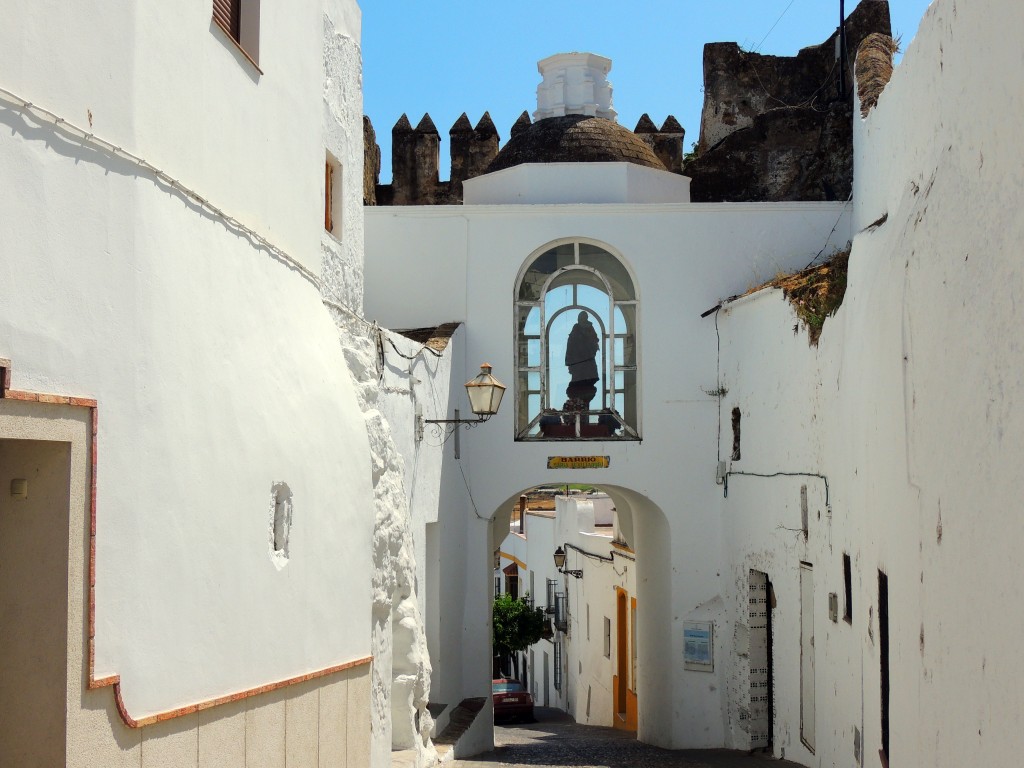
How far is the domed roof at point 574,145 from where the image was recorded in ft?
53.9

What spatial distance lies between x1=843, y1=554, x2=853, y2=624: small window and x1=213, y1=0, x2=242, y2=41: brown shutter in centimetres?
586

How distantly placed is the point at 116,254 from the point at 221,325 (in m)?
1.09

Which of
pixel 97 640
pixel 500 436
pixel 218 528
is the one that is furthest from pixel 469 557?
pixel 97 640

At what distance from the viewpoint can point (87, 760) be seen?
15.8ft

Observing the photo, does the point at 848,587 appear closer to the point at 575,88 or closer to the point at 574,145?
the point at 574,145

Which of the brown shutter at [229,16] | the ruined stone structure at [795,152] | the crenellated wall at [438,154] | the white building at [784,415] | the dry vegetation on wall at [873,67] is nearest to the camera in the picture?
the white building at [784,415]

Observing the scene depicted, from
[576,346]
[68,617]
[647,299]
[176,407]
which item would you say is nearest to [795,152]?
[647,299]

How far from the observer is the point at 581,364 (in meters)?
15.4

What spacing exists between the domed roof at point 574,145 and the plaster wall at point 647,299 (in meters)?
1.42

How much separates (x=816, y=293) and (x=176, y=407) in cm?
720

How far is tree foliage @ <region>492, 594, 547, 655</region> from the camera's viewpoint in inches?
1163

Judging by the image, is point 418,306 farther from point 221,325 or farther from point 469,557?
point 221,325

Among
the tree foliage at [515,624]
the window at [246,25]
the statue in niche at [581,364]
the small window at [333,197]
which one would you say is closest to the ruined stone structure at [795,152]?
the statue in niche at [581,364]

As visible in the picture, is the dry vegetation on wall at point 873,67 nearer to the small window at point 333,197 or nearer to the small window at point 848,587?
the small window at point 848,587
